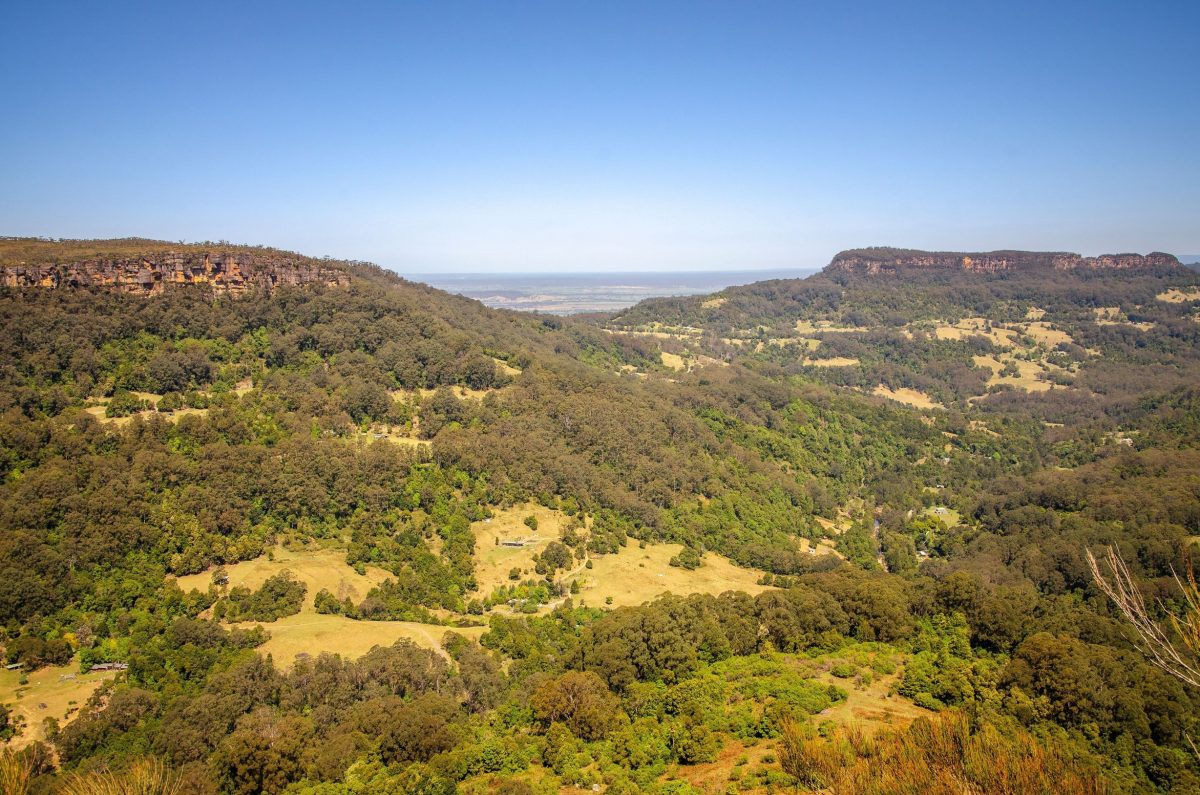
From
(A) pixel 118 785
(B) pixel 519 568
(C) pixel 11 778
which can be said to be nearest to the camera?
(C) pixel 11 778

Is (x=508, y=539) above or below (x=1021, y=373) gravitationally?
below

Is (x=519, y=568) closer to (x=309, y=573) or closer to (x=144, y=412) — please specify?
(x=309, y=573)

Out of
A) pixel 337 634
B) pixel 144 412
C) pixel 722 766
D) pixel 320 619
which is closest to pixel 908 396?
pixel 320 619

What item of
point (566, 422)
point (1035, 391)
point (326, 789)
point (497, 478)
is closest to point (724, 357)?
point (1035, 391)

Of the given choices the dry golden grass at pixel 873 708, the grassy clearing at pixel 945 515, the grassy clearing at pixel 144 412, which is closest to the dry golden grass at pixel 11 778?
the dry golden grass at pixel 873 708

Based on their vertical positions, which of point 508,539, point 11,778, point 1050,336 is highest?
point 1050,336

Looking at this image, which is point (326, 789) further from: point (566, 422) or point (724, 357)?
point (724, 357)

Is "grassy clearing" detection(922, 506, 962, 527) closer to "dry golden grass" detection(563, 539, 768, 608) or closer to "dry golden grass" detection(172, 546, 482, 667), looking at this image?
"dry golden grass" detection(563, 539, 768, 608)
